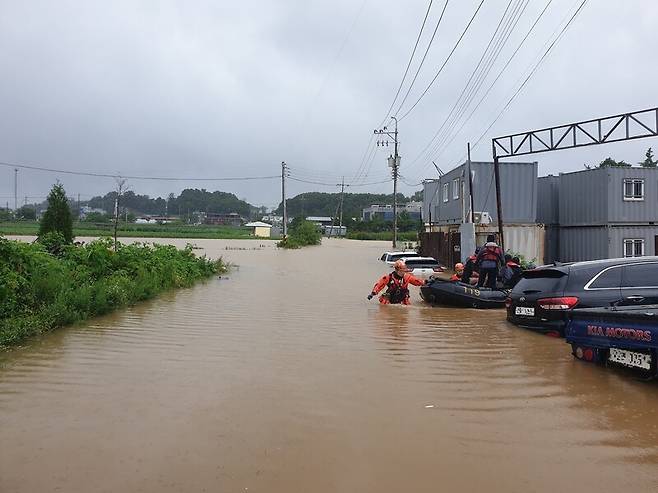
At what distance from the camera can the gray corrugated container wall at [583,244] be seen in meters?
24.5

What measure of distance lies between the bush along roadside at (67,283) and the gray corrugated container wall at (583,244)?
16861 mm

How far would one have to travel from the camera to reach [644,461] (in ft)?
14.8

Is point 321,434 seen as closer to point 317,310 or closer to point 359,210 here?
point 317,310

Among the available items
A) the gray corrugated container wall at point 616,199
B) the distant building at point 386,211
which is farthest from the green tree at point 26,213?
the gray corrugated container wall at point 616,199

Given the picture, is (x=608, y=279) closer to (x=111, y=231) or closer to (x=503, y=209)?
(x=503, y=209)

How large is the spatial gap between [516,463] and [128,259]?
590 inches

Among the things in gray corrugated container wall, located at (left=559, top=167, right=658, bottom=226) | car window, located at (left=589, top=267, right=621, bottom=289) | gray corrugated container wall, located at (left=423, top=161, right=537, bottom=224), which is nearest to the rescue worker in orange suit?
car window, located at (left=589, top=267, right=621, bottom=289)

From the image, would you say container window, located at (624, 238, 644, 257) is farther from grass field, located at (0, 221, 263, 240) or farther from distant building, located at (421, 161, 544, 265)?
grass field, located at (0, 221, 263, 240)

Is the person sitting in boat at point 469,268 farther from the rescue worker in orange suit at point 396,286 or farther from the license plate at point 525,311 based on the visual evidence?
the license plate at point 525,311

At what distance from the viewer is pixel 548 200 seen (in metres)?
28.0

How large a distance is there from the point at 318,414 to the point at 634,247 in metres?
22.5

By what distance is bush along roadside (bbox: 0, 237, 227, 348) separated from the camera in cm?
1026

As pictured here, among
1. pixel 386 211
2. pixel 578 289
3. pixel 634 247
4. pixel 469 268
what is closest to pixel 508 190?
pixel 634 247

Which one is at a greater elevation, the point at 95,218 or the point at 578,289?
the point at 95,218
